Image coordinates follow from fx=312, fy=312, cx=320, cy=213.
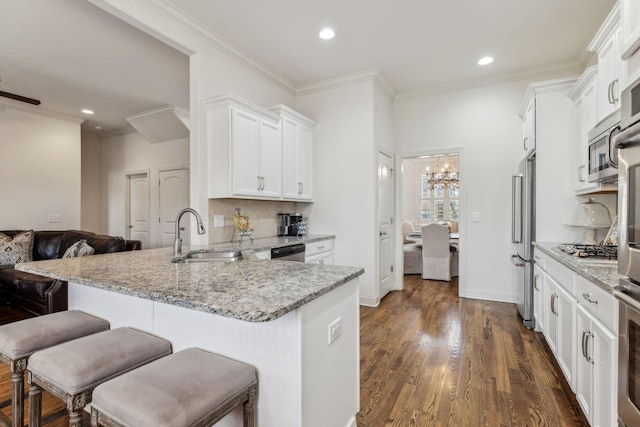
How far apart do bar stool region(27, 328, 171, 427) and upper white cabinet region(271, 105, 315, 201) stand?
8.62ft

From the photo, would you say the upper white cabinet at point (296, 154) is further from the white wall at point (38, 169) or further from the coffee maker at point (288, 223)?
the white wall at point (38, 169)

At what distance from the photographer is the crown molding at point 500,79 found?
12.5 ft

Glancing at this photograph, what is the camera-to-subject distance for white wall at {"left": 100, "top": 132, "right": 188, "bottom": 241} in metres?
5.91

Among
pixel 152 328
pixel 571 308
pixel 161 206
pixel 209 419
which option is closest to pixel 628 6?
pixel 571 308

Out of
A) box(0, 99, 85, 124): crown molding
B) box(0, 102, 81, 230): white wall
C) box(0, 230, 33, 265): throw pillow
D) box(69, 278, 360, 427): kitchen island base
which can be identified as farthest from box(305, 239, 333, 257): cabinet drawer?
box(0, 99, 85, 124): crown molding

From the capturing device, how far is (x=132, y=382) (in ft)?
3.31

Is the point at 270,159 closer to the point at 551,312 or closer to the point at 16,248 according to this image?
the point at 551,312

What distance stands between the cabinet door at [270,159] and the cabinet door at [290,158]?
0.28 ft

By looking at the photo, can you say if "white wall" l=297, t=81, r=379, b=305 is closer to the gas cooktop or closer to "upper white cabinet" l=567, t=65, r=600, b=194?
"upper white cabinet" l=567, t=65, r=600, b=194

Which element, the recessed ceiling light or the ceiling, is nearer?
the ceiling

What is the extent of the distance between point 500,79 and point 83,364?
16.3ft

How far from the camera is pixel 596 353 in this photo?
154 cm

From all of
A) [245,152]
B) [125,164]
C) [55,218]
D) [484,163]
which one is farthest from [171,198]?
[484,163]

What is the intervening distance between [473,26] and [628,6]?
6.08 feet
